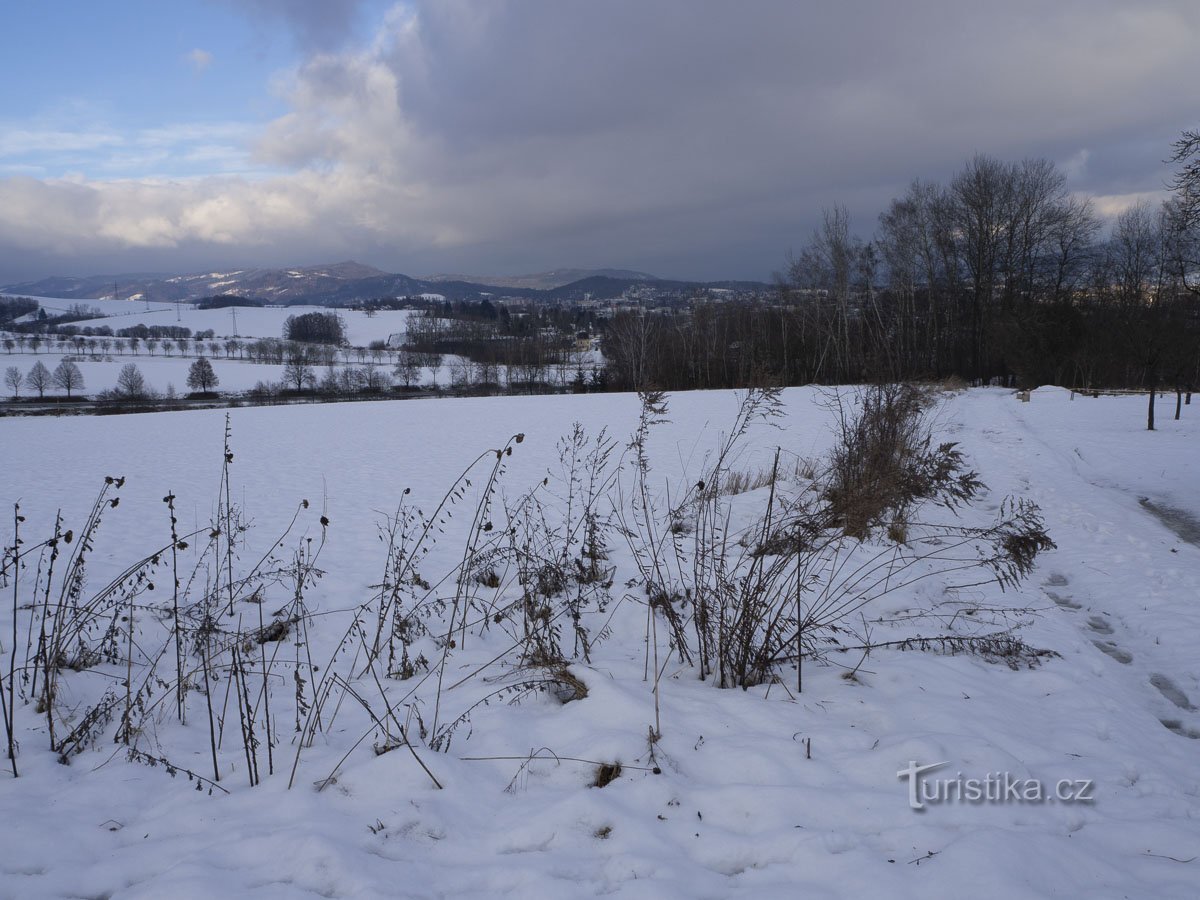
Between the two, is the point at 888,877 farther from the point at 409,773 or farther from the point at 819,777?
the point at 409,773

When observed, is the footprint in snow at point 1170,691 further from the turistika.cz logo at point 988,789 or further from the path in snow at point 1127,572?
the turistika.cz logo at point 988,789

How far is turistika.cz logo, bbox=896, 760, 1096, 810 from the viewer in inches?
Result: 100

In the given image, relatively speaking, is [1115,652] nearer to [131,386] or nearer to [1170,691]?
[1170,691]

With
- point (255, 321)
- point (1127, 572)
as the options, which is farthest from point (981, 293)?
point (255, 321)

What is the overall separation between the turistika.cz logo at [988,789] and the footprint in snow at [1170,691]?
1.80 metres

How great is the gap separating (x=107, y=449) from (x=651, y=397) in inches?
924

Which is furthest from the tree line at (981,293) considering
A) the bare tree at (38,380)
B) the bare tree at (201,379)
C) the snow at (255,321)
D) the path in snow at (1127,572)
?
the snow at (255,321)

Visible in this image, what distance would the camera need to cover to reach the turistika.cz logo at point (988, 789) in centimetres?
255

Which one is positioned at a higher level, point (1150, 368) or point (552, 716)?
point (1150, 368)

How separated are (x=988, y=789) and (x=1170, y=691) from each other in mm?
2415

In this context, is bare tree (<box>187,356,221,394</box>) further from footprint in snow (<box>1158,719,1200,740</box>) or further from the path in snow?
footprint in snow (<box>1158,719,1200,740</box>)

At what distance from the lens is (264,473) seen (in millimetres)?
15430

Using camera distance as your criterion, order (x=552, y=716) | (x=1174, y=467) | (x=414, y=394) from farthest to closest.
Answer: (x=414, y=394) → (x=1174, y=467) → (x=552, y=716)

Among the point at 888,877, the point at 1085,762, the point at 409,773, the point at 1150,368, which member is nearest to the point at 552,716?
the point at 409,773
